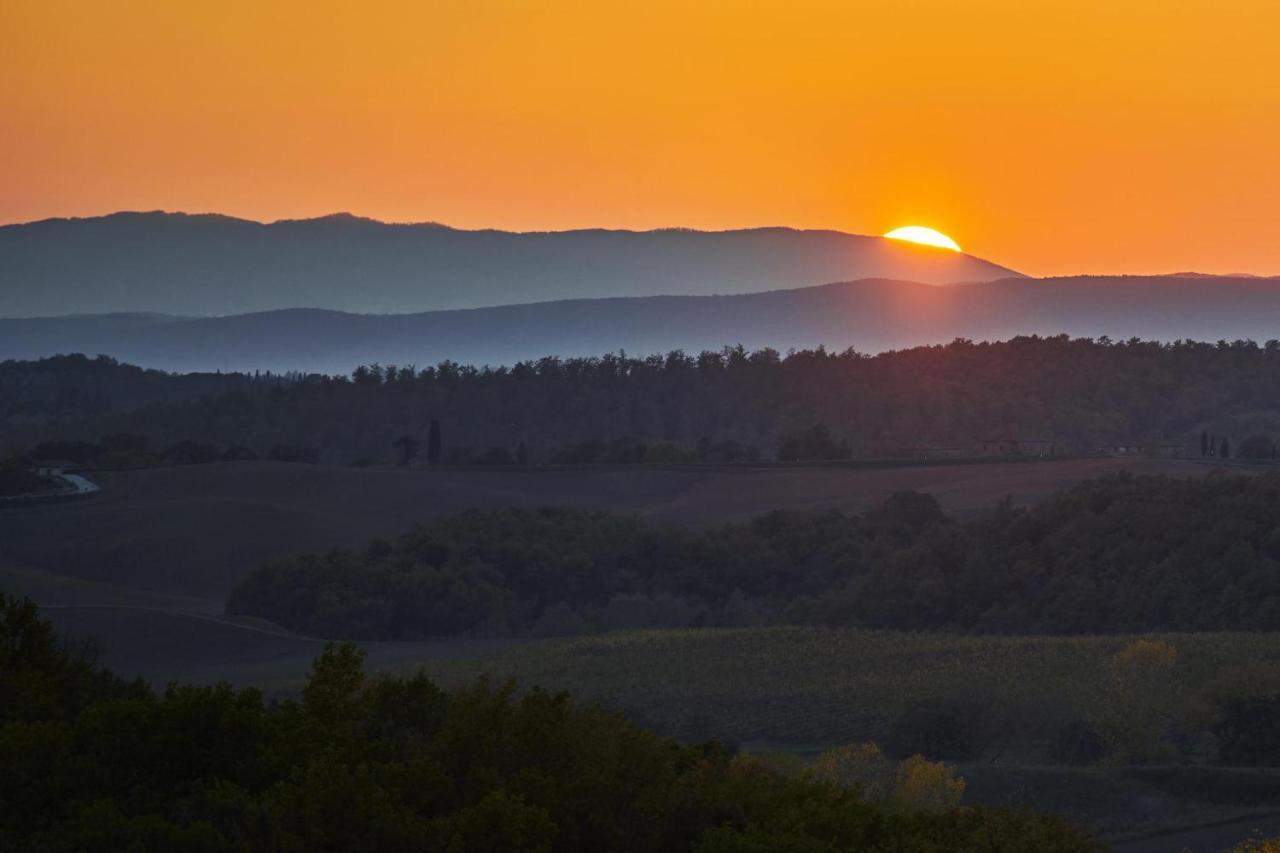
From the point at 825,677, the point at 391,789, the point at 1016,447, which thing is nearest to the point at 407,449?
the point at 1016,447

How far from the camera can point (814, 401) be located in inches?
4532

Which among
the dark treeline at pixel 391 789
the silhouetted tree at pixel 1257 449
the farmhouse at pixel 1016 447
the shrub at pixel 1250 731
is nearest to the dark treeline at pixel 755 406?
the farmhouse at pixel 1016 447

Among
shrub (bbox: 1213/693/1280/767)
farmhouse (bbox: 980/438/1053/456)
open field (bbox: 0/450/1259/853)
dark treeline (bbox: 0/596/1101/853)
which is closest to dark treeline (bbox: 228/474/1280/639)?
open field (bbox: 0/450/1259/853)

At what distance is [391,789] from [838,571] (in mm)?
49621

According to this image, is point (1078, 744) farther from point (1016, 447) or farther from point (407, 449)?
point (407, 449)

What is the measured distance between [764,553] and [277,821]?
168 feet

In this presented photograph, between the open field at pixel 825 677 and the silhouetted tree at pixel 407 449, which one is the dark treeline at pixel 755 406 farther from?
the open field at pixel 825 677

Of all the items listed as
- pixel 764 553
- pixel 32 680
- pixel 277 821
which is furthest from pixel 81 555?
→ pixel 277 821

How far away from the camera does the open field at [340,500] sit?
64688 mm

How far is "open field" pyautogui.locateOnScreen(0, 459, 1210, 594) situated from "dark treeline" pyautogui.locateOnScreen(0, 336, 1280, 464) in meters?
11.4

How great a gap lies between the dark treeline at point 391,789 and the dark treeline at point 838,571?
35.8 metres

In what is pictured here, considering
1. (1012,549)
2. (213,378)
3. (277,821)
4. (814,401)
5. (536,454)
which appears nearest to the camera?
(277,821)

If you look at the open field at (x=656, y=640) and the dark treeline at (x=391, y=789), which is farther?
the open field at (x=656, y=640)

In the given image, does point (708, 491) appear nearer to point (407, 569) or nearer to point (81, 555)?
point (407, 569)
